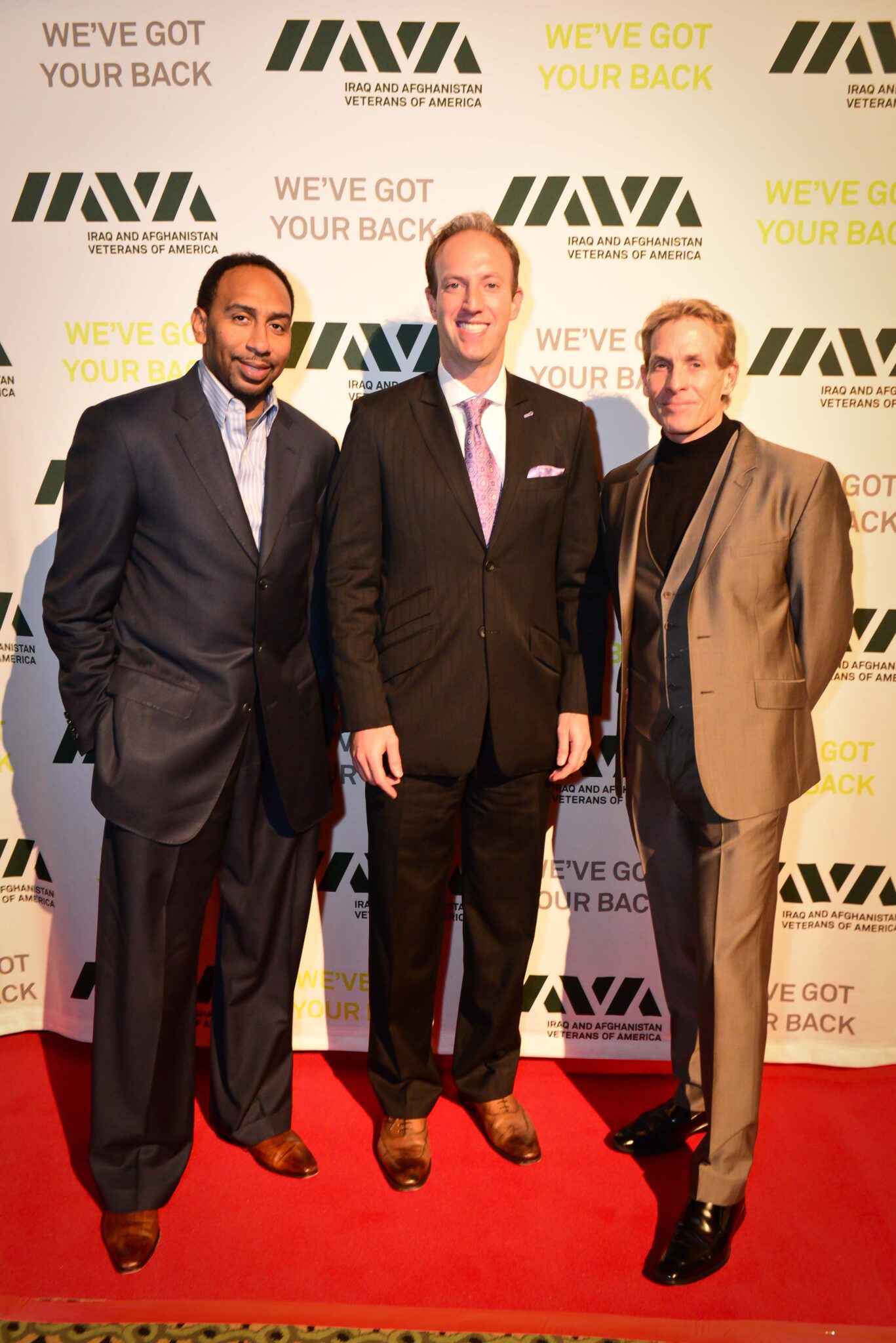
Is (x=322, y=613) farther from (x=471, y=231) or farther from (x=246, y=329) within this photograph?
(x=471, y=231)

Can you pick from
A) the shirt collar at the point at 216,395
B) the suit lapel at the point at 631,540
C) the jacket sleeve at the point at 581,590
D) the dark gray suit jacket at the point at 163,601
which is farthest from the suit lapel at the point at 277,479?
the suit lapel at the point at 631,540

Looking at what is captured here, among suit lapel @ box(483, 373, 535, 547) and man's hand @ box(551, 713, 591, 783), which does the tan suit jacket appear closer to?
man's hand @ box(551, 713, 591, 783)

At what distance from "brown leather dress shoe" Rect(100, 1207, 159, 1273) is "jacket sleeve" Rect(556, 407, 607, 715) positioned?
5.35 feet

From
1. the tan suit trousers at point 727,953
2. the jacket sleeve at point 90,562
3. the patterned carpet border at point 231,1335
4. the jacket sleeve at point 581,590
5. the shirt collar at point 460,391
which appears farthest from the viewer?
the jacket sleeve at point 581,590

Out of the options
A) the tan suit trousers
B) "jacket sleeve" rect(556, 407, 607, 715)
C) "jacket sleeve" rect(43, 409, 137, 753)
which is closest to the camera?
"jacket sleeve" rect(43, 409, 137, 753)

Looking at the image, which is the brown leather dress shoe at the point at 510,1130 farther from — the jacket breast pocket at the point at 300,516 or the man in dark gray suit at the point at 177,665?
the jacket breast pocket at the point at 300,516

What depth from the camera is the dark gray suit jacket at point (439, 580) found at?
7.72 feet

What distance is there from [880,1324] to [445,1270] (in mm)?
977

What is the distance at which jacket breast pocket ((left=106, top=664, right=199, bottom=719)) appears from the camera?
2.26m

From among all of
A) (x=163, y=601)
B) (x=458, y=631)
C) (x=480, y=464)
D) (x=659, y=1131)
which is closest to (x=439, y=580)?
(x=458, y=631)

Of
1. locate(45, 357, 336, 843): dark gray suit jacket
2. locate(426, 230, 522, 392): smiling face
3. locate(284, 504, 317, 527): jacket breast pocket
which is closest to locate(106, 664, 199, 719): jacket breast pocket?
locate(45, 357, 336, 843): dark gray suit jacket

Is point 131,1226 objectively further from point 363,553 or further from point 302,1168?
point 363,553

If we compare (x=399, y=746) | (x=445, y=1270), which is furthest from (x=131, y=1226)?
(x=399, y=746)

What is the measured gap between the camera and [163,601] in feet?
7.46
